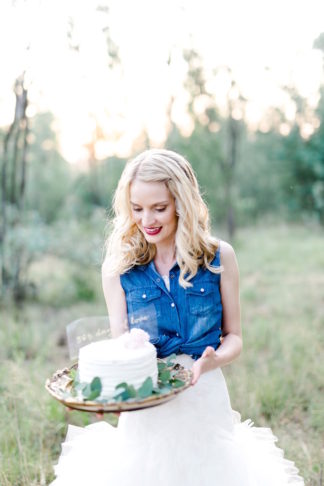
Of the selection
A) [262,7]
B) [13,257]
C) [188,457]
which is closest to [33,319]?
[13,257]

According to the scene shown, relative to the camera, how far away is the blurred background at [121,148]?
3951 mm

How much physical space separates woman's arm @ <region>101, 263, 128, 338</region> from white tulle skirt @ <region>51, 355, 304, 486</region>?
34cm

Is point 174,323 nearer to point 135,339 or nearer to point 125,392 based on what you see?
point 135,339

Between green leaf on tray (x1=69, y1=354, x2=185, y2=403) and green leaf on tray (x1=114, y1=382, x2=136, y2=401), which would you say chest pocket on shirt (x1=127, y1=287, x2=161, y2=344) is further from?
green leaf on tray (x1=114, y1=382, x2=136, y2=401)

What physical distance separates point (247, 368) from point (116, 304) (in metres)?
2.79

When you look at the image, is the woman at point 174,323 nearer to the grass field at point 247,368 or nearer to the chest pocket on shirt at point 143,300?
the chest pocket on shirt at point 143,300

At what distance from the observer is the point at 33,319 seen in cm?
695

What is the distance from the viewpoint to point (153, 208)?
7.46 feet

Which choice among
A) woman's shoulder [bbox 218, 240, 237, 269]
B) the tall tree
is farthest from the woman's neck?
the tall tree

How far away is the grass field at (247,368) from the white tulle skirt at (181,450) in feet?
2.65

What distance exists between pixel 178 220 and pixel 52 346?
3957mm

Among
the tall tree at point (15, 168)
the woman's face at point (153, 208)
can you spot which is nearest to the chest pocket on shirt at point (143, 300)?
the woman's face at point (153, 208)

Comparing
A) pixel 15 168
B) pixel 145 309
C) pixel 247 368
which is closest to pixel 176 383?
pixel 145 309

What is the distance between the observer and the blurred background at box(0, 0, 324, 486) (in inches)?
156
